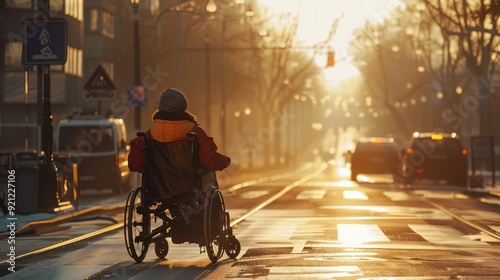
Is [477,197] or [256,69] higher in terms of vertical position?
[256,69]

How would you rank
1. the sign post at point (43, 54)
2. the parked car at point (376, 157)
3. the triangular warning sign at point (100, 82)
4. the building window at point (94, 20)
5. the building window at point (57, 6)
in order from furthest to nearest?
the building window at point (94, 20) → the building window at point (57, 6) → the parked car at point (376, 157) → the triangular warning sign at point (100, 82) → the sign post at point (43, 54)

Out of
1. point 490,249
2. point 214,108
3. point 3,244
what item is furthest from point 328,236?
point 214,108

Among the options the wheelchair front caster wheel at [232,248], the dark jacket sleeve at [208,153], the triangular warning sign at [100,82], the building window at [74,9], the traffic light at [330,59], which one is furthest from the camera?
the traffic light at [330,59]

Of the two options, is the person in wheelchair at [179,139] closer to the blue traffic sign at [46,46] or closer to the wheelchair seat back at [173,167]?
the wheelchair seat back at [173,167]

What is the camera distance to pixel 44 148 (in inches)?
889

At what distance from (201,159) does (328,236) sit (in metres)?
4.50

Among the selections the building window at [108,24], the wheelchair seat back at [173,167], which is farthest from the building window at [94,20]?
the wheelchair seat back at [173,167]

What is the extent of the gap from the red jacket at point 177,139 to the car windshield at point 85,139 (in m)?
25.0

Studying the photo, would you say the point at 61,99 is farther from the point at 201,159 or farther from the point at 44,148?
the point at 201,159

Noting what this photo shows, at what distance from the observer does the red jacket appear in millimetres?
12805

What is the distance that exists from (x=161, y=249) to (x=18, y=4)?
41.5 metres

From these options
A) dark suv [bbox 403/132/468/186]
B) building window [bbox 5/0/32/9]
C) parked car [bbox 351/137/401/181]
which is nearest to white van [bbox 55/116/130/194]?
dark suv [bbox 403/132/468/186]

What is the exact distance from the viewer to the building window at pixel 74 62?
186 ft

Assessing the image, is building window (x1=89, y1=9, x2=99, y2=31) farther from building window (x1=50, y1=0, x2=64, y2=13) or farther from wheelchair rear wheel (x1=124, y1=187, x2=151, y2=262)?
wheelchair rear wheel (x1=124, y1=187, x2=151, y2=262)
